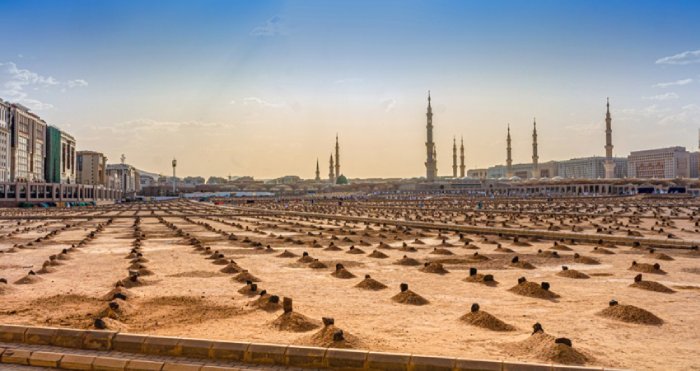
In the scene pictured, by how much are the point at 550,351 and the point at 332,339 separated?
3795 mm

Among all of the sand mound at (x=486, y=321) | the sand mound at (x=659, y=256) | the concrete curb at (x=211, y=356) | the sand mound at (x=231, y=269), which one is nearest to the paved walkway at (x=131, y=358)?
the concrete curb at (x=211, y=356)

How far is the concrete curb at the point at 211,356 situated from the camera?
27.7 ft

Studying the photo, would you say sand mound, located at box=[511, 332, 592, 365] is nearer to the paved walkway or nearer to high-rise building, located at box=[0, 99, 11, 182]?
the paved walkway

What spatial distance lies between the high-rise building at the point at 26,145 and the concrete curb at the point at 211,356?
4986 inches

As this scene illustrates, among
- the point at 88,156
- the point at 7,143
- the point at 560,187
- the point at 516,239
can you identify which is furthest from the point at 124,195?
the point at 516,239

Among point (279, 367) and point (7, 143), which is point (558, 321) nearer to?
point (279, 367)

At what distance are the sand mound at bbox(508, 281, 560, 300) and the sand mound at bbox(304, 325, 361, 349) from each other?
23.3 ft

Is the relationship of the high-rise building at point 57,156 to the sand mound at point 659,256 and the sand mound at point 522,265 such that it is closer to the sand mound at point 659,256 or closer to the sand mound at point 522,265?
the sand mound at point 522,265

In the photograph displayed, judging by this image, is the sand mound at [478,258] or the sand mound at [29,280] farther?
the sand mound at [478,258]

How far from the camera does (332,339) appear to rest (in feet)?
32.7

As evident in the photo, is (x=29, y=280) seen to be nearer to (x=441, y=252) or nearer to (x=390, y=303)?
(x=390, y=303)

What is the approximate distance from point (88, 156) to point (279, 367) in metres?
194

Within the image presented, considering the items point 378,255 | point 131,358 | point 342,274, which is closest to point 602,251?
point 378,255

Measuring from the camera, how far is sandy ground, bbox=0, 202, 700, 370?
10.6 meters
